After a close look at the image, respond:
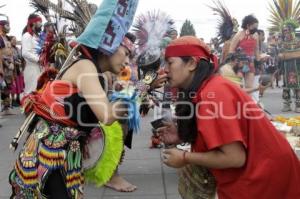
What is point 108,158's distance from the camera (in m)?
3.80

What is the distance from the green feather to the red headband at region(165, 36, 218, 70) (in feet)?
5.11

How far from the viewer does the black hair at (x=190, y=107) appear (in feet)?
6.66

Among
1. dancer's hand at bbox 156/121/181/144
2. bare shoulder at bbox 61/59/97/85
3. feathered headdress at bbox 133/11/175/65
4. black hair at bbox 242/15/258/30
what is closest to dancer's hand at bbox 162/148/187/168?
dancer's hand at bbox 156/121/181/144

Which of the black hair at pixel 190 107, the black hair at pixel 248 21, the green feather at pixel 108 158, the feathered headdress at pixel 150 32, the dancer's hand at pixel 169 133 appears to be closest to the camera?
the black hair at pixel 190 107

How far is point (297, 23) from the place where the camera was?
31.4 ft

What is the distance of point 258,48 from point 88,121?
259 inches

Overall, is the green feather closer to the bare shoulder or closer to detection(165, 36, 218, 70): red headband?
the bare shoulder

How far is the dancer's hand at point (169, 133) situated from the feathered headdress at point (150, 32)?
202 cm

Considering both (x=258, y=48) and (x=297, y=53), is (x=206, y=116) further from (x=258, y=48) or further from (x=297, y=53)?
(x=297, y=53)

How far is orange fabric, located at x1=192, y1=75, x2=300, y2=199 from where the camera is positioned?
188 centimetres

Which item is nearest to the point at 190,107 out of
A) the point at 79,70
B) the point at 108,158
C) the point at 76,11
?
the point at 79,70

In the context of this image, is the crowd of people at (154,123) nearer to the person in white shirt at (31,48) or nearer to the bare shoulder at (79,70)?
the bare shoulder at (79,70)

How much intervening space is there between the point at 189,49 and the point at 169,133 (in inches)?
18.6

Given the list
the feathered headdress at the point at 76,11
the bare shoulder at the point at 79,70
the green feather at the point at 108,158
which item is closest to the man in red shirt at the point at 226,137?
the bare shoulder at the point at 79,70
